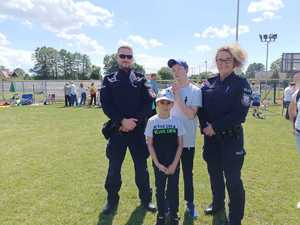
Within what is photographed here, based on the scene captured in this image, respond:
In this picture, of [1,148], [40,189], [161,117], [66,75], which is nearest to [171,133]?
[161,117]

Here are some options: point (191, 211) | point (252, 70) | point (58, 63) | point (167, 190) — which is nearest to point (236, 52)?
point (167, 190)

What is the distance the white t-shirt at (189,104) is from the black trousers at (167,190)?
401 mm

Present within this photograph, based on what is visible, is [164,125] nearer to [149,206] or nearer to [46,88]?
[149,206]

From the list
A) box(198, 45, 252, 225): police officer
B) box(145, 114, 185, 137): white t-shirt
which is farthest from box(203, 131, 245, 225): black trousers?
box(145, 114, 185, 137): white t-shirt

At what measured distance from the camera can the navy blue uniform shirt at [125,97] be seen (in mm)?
4293

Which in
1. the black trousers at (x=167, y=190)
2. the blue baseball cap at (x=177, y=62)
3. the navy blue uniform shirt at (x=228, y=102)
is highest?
the blue baseball cap at (x=177, y=62)

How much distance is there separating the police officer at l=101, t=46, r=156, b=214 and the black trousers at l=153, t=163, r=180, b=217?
584 millimetres

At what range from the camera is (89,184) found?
5.71 metres

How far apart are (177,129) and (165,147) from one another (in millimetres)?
244

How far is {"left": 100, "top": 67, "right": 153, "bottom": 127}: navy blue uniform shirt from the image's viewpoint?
14.1 feet

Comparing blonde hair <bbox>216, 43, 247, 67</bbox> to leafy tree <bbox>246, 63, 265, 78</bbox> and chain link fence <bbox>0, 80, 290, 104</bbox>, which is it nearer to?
chain link fence <bbox>0, 80, 290, 104</bbox>

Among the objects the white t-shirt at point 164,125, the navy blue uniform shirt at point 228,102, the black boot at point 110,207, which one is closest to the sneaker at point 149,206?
the black boot at point 110,207

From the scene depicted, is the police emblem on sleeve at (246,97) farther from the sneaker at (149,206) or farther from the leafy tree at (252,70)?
the leafy tree at (252,70)

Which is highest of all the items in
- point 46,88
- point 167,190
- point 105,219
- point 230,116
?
point 46,88
